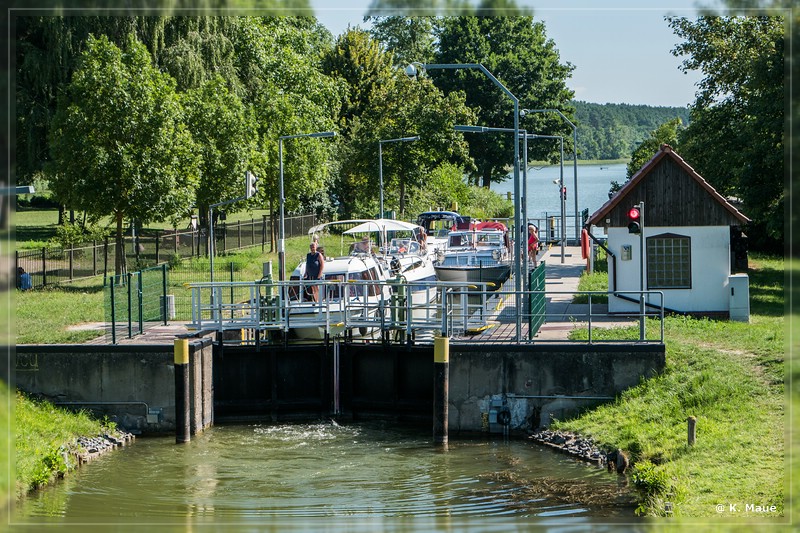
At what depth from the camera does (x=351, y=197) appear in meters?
62.4

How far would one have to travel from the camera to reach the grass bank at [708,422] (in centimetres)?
1527

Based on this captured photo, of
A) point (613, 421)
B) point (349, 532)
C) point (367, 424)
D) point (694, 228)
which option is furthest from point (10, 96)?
point (694, 228)

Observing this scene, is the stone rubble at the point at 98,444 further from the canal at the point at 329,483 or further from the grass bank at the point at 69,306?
the grass bank at the point at 69,306

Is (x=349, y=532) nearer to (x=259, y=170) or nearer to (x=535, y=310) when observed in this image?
(x=535, y=310)

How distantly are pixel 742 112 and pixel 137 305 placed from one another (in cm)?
2418

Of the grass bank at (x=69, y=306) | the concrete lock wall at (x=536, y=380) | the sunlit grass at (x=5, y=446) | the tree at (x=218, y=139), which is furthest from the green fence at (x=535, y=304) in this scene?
the tree at (x=218, y=139)

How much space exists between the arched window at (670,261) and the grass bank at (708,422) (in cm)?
141

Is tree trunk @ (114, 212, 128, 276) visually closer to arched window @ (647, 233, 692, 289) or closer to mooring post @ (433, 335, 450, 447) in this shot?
mooring post @ (433, 335, 450, 447)

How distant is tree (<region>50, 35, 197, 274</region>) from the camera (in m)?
32.9

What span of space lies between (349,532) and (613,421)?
9194mm

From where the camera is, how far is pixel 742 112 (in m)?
39.7

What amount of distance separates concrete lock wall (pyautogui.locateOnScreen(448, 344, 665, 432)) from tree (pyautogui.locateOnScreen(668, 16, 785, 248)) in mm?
10797

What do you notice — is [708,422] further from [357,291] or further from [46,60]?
[46,60]

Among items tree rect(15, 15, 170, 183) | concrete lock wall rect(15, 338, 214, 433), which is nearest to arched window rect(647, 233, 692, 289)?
concrete lock wall rect(15, 338, 214, 433)
